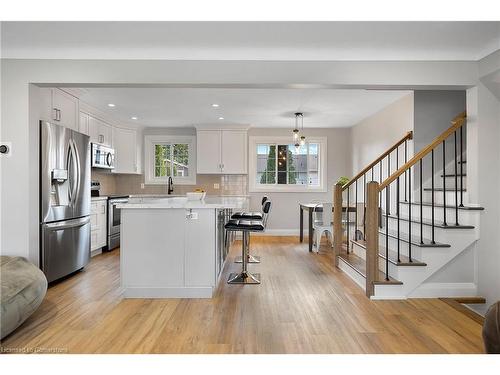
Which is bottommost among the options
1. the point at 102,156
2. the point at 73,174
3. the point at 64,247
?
the point at 64,247

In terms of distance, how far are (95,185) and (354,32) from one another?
4.50 metres

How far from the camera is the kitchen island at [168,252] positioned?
3145mm

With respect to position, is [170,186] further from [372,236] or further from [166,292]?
[372,236]

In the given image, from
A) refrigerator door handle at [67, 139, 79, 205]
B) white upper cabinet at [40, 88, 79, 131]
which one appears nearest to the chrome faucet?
white upper cabinet at [40, 88, 79, 131]

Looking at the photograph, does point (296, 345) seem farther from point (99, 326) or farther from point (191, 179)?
point (191, 179)

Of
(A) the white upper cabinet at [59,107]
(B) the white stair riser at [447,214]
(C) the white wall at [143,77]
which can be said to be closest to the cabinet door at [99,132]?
(A) the white upper cabinet at [59,107]

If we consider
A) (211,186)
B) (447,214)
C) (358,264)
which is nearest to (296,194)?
(211,186)

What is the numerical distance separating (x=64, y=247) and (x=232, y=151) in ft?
12.5

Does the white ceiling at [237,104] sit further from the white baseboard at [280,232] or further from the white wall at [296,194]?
the white baseboard at [280,232]

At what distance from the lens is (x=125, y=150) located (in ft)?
20.7

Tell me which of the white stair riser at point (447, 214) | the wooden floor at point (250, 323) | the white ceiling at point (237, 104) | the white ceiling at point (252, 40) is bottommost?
the wooden floor at point (250, 323)

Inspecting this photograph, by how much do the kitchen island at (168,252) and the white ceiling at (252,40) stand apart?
4.76 ft
